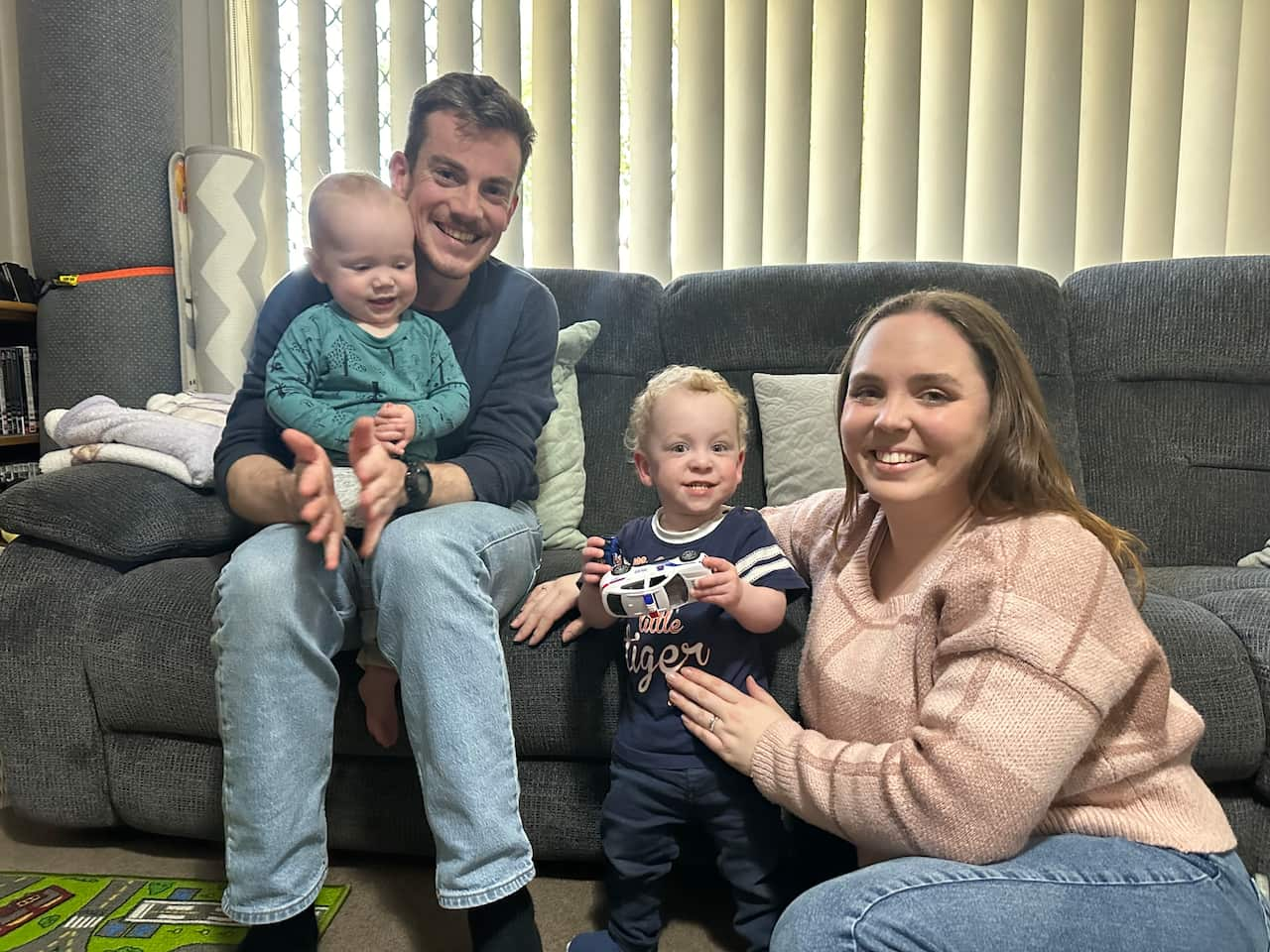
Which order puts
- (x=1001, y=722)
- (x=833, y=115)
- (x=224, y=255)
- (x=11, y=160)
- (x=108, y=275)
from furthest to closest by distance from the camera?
(x=11, y=160) → (x=833, y=115) → (x=108, y=275) → (x=224, y=255) → (x=1001, y=722)

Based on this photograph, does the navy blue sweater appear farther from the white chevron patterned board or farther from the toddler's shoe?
the white chevron patterned board

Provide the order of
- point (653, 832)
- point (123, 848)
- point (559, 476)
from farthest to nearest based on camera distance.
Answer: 1. point (559, 476)
2. point (123, 848)
3. point (653, 832)

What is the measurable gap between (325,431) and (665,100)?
5.35 ft

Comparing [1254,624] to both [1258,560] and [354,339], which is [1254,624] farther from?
[354,339]

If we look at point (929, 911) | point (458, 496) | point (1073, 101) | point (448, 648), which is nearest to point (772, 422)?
point (458, 496)

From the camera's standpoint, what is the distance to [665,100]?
2271mm

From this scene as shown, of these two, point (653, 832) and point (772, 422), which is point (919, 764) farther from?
point (772, 422)

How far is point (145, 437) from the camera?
153cm

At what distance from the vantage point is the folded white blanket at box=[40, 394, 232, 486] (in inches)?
Answer: 58.4

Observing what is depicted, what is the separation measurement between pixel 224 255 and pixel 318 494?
1349mm

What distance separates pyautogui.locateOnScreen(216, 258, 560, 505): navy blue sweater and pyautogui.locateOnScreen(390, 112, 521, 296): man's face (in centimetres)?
10

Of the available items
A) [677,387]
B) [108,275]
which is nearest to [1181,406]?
[677,387]

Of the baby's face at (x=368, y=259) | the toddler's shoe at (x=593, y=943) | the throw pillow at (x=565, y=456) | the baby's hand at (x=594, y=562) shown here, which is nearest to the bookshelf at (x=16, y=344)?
the throw pillow at (x=565, y=456)

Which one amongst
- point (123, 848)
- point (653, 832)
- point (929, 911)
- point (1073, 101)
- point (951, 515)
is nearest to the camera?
point (929, 911)
